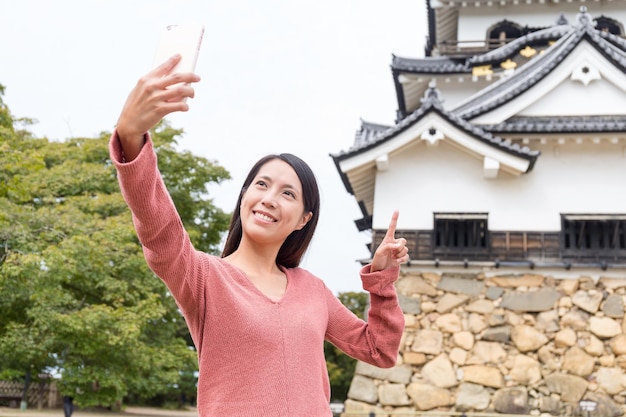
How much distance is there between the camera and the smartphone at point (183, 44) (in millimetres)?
1267

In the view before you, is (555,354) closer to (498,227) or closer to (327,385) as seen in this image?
(498,227)

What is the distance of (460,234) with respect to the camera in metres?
10.3

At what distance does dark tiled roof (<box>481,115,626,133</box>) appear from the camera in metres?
9.79

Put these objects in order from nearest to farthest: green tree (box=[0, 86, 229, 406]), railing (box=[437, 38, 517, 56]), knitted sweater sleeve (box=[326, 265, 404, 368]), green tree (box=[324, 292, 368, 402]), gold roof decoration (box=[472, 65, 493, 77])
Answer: knitted sweater sleeve (box=[326, 265, 404, 368]) < green tree (box=[0, 86, 229, 406]) < gold roof decoration (box=[472, 65, 493, 77]) < railing (box=[437, 38, 517, 56]) < green tree (box=[324, 292, 368, 402])

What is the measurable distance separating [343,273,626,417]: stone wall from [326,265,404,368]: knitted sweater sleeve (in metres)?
7.83

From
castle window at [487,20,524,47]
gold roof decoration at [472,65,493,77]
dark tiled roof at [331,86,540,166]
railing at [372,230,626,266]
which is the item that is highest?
castle window at [487,20,524,47]

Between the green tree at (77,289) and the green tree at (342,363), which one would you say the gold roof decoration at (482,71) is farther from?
the green tree at (342,363)

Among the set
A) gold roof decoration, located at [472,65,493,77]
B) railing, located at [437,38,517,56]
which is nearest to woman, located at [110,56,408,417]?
gold roof decoration, located at [472,65,493,77]

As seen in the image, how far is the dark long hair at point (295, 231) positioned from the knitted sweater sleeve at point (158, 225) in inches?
13.4

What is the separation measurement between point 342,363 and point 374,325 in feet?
68.2

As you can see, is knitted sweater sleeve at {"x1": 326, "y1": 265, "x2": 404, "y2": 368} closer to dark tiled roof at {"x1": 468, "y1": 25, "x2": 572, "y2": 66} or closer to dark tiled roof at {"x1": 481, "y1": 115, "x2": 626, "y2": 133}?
dark tiled roof at {"x1": 481, "y1": 115, "x2": 626, "y2": 133}

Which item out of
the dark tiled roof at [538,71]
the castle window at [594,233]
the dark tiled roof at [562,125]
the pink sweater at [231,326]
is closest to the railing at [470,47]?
the dark tiled roof at [538,71]

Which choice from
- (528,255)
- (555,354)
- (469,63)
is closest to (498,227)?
(528,255)

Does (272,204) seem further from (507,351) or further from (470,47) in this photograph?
(470,47)
